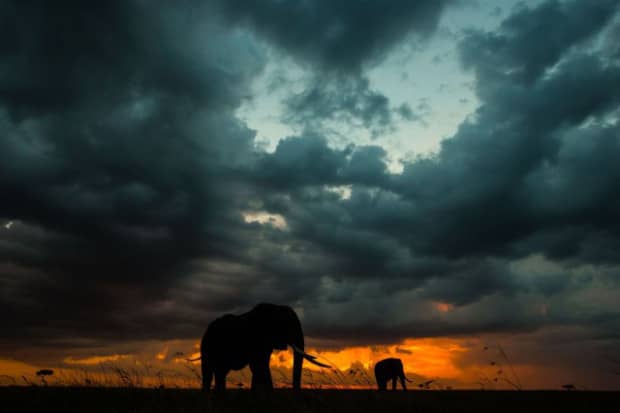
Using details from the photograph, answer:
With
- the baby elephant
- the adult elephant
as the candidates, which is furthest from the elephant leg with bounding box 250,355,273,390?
the baby elephant

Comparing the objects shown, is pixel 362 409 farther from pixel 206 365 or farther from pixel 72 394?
pixel 206 365

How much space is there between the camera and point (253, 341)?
795 inches

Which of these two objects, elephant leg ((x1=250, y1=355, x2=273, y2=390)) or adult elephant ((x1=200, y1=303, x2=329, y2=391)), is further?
adult elephant ((x1=200, y1=303, x2=329, y2=391))

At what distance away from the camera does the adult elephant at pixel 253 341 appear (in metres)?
19.6

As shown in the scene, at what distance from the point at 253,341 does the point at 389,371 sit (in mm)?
31940

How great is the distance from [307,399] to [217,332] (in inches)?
537

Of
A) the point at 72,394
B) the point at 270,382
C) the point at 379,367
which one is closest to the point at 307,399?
the point at 72,394

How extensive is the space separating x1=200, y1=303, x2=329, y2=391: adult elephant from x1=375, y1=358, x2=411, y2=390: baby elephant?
29003 mm

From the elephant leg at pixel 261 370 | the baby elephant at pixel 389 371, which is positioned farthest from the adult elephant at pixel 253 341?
the baby elephant at pixel 389 371

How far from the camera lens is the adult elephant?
64.3ft

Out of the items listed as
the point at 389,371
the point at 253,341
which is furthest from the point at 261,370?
the point at 389,371

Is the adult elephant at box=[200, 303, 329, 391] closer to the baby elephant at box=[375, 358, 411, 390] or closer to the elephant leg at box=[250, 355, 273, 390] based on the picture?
the elephant leg at box=[250, 355, 273, 390]

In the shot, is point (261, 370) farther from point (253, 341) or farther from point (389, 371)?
point (389, 371)

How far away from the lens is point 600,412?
10820 mm
